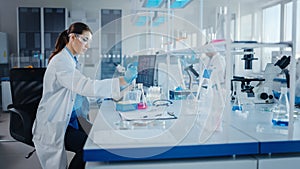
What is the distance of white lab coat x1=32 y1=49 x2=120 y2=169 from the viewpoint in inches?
63.7

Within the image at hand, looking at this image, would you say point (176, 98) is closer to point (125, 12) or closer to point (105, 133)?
point (105, 133)

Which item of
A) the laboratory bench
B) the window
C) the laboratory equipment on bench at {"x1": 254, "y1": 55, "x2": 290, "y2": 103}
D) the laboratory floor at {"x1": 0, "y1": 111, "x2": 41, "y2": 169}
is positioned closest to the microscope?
the laboratory equipment on bench at {"x1": 254, "y1": 55, "x2": 290, "y2": 103}

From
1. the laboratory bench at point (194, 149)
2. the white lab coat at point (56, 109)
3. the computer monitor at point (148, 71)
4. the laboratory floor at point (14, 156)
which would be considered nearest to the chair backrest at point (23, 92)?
the white lab coat at point (56, 109)

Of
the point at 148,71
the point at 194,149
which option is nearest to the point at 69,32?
the point at 148,71

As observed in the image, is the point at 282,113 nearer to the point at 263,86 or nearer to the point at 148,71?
the point at 263,86

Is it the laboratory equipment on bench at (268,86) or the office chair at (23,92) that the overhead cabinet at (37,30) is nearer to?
the office chair at (23,92)

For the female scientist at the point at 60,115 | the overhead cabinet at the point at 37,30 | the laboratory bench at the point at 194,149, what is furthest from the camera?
the overhead cabinet at the point at 37,30

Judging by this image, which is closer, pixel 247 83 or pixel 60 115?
pixel 60 115

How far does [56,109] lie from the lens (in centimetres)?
168

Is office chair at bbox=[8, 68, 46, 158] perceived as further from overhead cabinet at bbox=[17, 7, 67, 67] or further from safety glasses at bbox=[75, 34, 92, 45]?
overhead cabinet at bbox=[17, 7, 67, 67]

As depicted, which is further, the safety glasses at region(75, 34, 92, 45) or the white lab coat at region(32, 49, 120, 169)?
the safety glasses at region(75, 34, 92, 45)

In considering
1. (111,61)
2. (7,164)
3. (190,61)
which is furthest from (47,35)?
(190,61)

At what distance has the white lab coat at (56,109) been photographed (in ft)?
5.31

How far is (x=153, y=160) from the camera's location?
1063mm
